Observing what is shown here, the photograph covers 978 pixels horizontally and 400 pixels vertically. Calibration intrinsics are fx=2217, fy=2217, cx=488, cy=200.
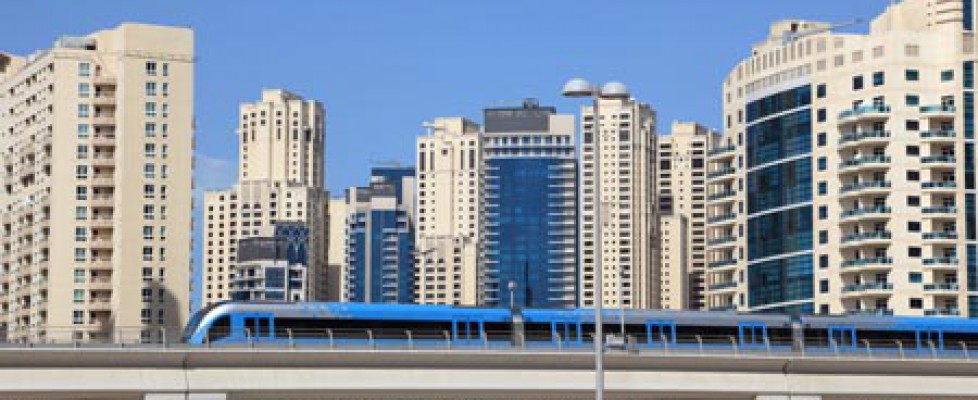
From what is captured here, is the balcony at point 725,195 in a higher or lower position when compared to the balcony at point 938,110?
lower

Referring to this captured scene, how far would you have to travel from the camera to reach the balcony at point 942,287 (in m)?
180

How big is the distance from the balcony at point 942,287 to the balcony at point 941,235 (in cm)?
385

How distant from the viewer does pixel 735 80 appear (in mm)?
198000

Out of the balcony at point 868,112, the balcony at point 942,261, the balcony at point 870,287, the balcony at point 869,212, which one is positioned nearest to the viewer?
the balcony at point 870,287

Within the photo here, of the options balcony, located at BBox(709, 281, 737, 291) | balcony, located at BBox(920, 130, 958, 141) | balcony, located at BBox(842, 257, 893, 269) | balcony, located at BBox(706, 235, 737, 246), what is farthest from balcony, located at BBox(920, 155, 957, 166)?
balcony, located at BBox(709, 281, 737, 291)

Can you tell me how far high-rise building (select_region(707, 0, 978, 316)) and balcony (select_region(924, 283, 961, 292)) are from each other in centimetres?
12

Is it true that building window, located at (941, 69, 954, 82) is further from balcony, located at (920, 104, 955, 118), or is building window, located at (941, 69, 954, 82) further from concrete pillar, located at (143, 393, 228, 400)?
concrete pillar, located at (143, 393, 228, 400)

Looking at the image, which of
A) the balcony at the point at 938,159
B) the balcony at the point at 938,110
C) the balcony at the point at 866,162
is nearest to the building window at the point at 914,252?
the balcony at the point at 866,162

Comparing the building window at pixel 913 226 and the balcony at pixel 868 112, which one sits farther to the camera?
the balcony at pixel 868 112

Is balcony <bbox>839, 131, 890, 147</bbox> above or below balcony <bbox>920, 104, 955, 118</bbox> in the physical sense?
below

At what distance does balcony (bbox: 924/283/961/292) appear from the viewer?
18035 centimetres

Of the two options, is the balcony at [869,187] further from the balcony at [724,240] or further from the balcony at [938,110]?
the balcony at [724,240]

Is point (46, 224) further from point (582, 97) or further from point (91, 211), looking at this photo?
point (582, 97)

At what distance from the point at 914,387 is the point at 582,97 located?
3016 centimetres
